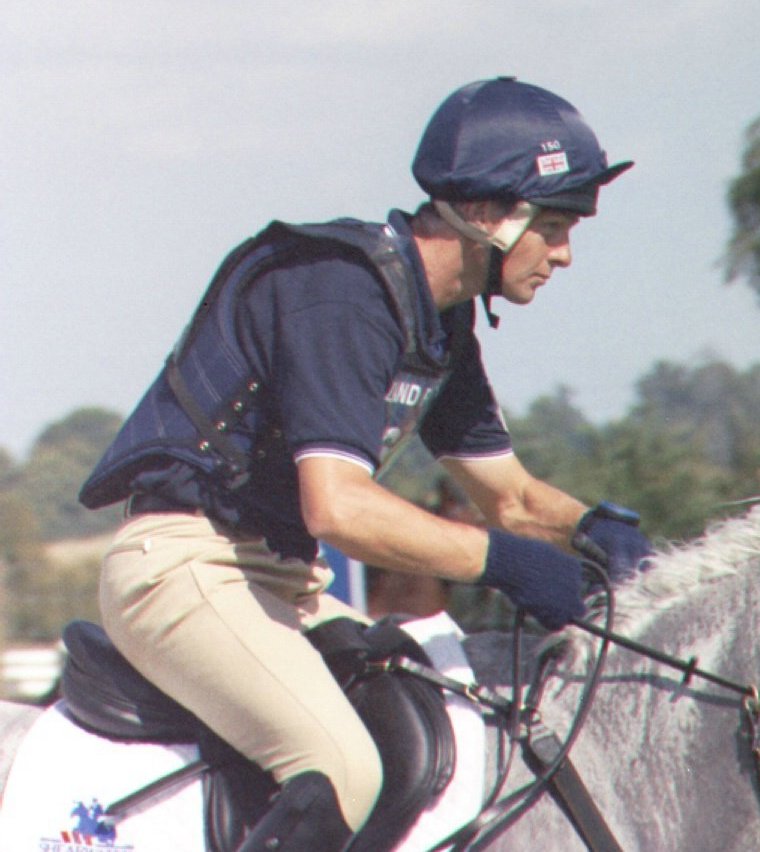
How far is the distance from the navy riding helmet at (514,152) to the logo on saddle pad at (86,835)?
1569 mm

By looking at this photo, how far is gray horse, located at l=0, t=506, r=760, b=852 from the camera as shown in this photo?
316 centimetres

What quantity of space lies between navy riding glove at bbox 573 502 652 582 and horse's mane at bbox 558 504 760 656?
0.27 ft

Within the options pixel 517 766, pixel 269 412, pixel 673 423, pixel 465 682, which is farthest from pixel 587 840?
pixel 673 423

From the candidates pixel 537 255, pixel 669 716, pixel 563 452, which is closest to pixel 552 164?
pixel 537 255

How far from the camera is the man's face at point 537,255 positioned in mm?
3418

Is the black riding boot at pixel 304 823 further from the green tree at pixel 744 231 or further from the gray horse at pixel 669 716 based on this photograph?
the green tree at pixel 744 231

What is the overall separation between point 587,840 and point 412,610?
4655 mm

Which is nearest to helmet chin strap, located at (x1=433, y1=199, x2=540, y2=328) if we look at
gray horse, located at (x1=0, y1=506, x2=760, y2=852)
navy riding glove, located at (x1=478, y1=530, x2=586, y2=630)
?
navy riding glove, located at (x1=478, y1=530, x2=586, y2=630)

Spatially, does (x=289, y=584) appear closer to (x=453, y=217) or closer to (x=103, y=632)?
(x=103, y=632)

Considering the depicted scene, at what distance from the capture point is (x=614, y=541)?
12.0ft

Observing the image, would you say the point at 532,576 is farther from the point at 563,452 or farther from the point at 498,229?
the point at 563,452

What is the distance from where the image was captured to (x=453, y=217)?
342 centimetres

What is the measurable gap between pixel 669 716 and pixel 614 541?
0.53 m

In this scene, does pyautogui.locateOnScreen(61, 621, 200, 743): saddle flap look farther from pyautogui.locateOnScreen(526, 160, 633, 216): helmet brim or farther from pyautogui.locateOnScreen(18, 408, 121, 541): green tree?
pyautogui.locateOnScreen(18, 408, 121, 541): green tree
